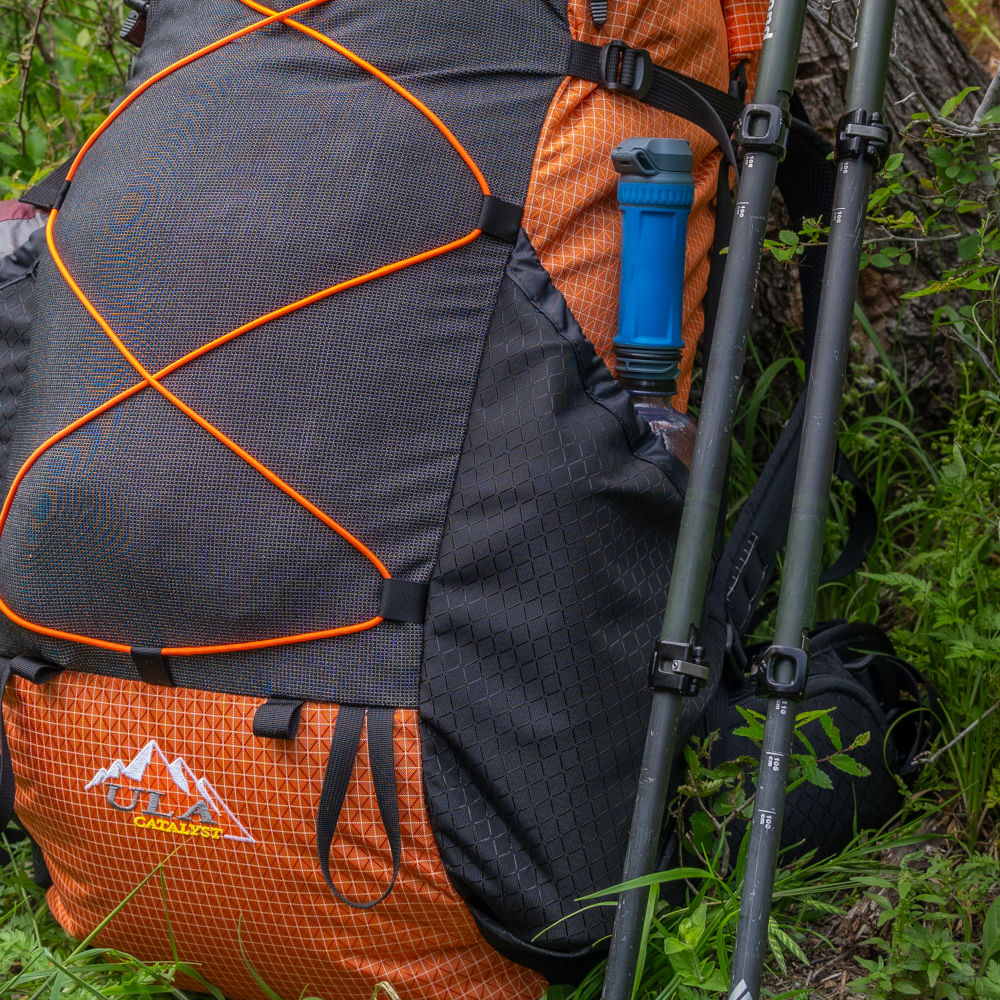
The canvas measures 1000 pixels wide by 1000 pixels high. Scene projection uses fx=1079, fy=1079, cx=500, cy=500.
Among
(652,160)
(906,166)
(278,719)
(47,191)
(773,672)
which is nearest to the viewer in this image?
(773,672)

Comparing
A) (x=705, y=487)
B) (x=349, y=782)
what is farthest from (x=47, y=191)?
(x=705, y=487)

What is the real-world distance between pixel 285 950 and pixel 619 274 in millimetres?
1094

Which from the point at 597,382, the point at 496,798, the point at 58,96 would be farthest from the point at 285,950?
the point at 58,96

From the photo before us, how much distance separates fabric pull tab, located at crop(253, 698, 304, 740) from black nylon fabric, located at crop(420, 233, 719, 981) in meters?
0.17

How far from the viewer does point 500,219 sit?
5.01 feet

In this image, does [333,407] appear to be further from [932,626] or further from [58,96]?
[58,96]

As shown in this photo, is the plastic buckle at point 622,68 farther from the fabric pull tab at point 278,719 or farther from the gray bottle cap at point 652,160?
the fabric pull tab at point 278,719

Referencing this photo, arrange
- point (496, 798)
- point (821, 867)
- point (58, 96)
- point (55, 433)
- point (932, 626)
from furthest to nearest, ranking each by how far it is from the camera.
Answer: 1. point (58, 96)
2. point (932, 626)
3. point (821, 867)
4. point (55, 433)
5. point (496, 798)

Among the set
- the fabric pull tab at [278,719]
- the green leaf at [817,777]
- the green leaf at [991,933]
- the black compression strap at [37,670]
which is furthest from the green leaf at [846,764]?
the black compression strap at [37,670]

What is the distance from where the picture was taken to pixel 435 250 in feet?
4.92

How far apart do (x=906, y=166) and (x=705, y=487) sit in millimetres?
1193

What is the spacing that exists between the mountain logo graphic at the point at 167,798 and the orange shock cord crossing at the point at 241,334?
160mm

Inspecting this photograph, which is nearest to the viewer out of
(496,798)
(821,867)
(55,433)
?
(496,798)

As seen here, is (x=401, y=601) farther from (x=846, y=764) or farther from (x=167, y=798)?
(x=846, y=764)
